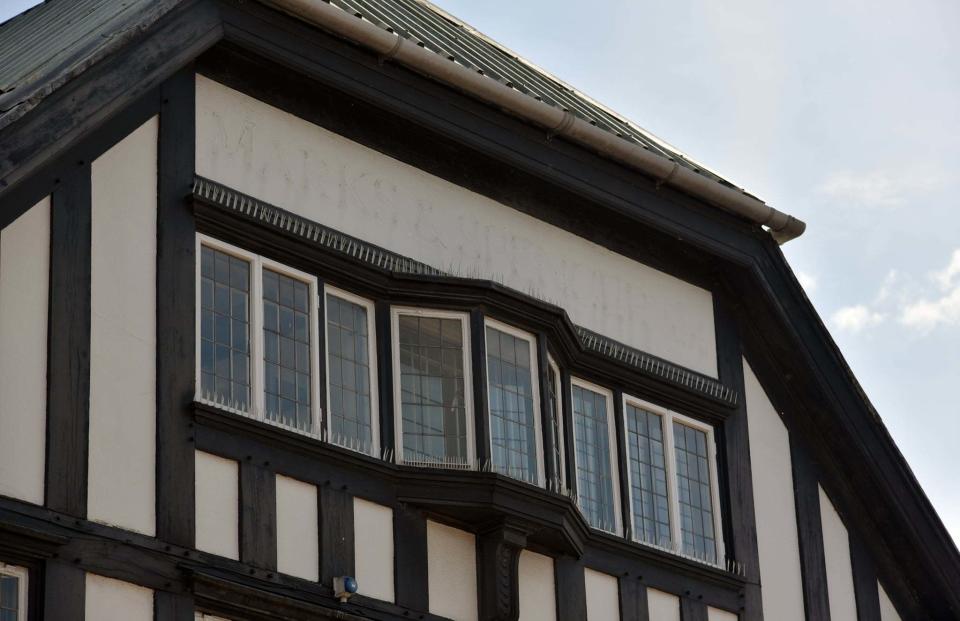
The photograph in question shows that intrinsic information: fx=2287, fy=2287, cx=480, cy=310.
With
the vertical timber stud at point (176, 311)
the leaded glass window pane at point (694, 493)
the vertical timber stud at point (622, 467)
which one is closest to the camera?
the vertical timber stud at point (176, 311)

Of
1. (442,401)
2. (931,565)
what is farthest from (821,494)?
(442,401)

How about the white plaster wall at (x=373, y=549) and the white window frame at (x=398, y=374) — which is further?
the white window frame at (x=398, y=374)

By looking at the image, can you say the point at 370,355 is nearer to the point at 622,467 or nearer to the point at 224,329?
the point at 224,329

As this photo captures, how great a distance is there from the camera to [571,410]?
20.8 m

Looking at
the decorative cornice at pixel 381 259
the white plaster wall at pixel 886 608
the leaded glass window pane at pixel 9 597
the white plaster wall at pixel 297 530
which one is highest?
the decorative cornice at pixel 381 259

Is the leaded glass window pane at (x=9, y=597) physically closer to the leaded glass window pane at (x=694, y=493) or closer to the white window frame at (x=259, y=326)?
the white window frame at (x=259, y=326)

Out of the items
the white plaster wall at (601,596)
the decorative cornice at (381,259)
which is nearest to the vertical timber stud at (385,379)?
the decorative cornice at (381,259)

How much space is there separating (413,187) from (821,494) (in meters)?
5.63

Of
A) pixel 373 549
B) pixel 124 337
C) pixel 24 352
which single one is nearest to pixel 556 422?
pixel 373 549

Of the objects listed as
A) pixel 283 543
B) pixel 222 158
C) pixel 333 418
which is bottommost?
pixel 283 543

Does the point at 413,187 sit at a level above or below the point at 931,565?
above

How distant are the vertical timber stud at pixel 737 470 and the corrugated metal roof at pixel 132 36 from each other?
152cm

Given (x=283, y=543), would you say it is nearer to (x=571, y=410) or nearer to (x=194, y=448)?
(x=194, y=448)

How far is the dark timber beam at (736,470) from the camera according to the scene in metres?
21.7
